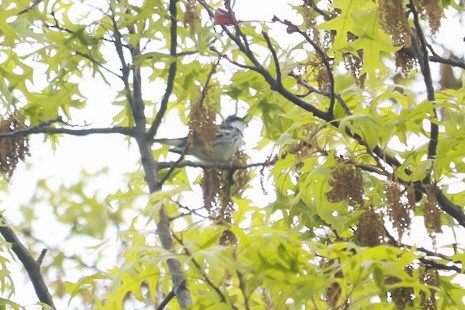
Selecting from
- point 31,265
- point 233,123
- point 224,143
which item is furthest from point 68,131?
point 233,123

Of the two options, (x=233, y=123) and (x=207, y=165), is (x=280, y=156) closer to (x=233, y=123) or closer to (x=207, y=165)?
(x=207, y=165)

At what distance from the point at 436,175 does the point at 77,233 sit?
340 centimetres

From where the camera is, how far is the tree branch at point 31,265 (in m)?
3.73

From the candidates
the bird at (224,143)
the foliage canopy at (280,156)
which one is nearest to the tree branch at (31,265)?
the foliage canopy at (280,156)

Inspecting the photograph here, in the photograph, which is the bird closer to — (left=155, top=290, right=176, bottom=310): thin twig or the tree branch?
the tree branch

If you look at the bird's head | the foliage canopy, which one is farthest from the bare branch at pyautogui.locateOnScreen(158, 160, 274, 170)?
the bird's head

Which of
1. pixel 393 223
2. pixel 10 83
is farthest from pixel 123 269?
pixel 10 83

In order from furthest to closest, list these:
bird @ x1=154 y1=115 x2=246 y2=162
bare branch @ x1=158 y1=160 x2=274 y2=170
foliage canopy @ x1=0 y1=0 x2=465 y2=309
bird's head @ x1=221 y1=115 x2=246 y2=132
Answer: bird's head @ x1=221 y1=115 x2=246 y2=132 < bird @ x1=154 y1=115 x2=246 y2=162 < bare branch @ x1=158 y1=160 x2=274 y2=170 < foliage canopy @ x1=0 y1=0 x2=465 y2=309

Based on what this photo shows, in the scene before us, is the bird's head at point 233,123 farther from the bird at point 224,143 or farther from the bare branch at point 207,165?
the bare branch at point 207,165

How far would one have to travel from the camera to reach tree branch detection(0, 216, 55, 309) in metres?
3.73

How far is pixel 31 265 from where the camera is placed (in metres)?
3.84

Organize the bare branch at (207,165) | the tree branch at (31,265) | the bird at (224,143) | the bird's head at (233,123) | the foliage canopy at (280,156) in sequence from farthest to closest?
the bird's head at (233,123), the bird at (224,143), the bare branch at (207,165), the tree branch at (31,265), the foliage canopy at (280,156)

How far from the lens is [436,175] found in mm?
3027

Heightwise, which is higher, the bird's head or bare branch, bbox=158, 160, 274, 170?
the bird's head
